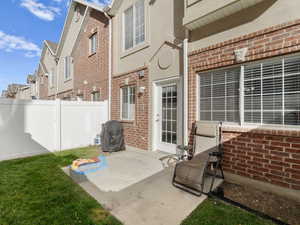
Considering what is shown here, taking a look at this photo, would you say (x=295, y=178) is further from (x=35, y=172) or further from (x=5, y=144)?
(x=5, y=144)

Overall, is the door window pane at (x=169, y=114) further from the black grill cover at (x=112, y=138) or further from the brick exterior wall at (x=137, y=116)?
the black grill cover at (x=112, y=138)

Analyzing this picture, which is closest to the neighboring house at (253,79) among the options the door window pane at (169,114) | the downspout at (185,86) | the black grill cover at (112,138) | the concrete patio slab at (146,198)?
the downspout at (185,86)

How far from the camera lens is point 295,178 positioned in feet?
9.25

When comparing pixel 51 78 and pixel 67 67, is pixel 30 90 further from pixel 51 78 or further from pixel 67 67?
pixel 67 67

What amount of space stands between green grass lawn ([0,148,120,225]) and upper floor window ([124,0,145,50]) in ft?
17.2

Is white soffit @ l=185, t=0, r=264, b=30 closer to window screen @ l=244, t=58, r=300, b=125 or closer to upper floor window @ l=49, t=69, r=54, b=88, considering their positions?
window screen @ l=244, t=58, r=300, b=125

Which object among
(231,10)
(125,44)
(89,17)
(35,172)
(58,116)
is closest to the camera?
(231,10)

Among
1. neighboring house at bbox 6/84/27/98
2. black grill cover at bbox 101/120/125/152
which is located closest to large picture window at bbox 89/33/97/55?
black grill cover at bbox 101/120/125/152

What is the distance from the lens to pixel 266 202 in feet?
8.82

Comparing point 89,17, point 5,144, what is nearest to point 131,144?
point 5,144

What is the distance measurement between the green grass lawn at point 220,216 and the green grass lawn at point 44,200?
112 cm

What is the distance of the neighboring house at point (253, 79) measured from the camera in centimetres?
287

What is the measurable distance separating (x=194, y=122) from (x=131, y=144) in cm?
306

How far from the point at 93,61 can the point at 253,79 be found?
789 cm
